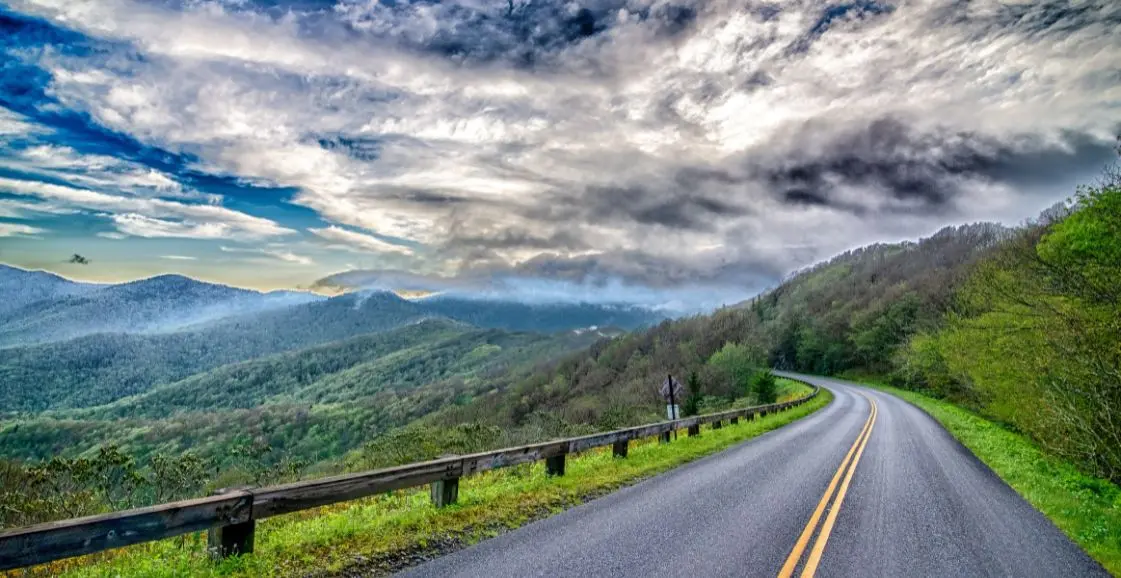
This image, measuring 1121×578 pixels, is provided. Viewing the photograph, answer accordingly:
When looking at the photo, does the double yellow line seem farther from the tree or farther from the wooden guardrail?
the tree

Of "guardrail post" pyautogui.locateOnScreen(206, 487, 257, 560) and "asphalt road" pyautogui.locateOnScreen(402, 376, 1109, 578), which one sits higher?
"guardrail post" pyautogui.locateOnScreen(206, 487, 257, 560)

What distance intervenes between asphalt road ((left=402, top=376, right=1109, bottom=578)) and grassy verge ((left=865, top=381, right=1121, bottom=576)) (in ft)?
1.01

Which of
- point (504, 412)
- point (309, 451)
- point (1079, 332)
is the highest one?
point (1079, 332)

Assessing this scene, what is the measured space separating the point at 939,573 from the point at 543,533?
478cm

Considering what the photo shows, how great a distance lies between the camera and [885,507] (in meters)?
9.35

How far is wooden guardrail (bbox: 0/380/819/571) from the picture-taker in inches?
172

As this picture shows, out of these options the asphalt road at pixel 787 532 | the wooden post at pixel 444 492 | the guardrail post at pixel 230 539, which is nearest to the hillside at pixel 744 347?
the asphalt road at pixel 787 532

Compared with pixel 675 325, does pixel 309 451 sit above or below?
below

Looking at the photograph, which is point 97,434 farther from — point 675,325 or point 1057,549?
point 1057,549

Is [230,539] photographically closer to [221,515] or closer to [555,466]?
[221,515]

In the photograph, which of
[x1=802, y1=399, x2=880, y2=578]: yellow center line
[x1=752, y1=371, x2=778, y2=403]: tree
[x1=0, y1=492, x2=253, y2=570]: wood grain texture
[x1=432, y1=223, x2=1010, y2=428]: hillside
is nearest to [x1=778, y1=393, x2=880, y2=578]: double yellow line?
[x1=802, y1=399, x2=880, y2=578]: yellow center line

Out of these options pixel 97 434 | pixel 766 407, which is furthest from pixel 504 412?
pixel 97 434

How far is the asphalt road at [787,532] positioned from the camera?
6.15 metres

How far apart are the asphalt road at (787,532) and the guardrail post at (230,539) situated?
72.8 inches
